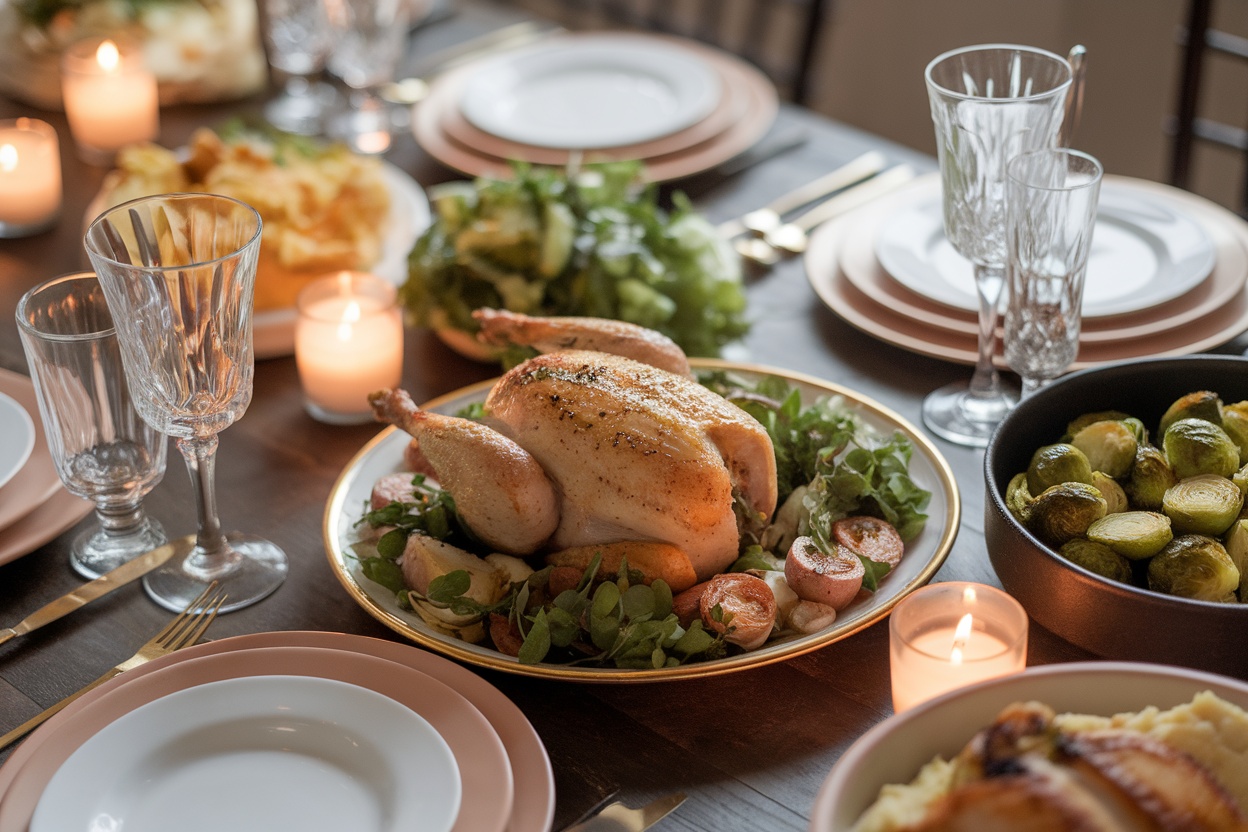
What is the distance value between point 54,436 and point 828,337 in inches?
40.1

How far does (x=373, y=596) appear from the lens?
4.03 ft

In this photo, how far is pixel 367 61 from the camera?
2.38 m

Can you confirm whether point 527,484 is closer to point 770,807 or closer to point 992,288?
point 770,807

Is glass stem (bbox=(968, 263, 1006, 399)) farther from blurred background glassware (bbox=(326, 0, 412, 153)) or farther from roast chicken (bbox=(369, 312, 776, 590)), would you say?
blurred background glassware (bbox=(326, 0, 412, 153))

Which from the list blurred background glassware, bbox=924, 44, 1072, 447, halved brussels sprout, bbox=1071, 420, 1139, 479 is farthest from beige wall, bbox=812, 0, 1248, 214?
halved brussels sprout, bbox=1071, 420, 1139, 479

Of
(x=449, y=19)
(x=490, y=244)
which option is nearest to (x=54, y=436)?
(x=490, y=244)

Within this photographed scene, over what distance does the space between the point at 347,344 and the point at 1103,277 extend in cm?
105

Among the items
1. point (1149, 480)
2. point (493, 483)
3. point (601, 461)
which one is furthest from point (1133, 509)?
point (493, 483)

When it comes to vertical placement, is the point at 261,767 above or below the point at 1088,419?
below

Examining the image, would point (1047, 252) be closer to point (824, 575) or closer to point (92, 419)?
point (824, 575)

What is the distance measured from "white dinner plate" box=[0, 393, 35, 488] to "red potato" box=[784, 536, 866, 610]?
2.91ft

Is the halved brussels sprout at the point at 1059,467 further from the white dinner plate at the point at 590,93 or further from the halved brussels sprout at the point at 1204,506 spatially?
the white dinner plate at the point at 590,93

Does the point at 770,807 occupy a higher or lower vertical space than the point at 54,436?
lower

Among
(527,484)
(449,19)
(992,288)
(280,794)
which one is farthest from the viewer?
(449,19)
